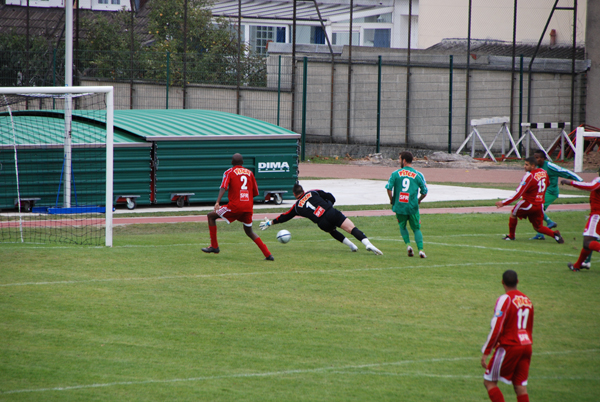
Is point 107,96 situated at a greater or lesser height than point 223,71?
lesser

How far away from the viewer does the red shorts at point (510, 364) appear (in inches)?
212

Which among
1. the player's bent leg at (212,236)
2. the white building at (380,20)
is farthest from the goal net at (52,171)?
the white building at (380,20)

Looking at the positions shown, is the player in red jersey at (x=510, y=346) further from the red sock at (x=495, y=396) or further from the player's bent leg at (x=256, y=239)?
the player's bent leg at (x=256, y=239)

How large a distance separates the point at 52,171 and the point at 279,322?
1123 cm

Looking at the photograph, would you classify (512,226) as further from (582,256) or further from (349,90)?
(349,90)

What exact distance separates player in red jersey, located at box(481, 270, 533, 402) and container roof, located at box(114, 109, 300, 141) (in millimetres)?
14295

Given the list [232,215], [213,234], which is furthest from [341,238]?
[213,234]

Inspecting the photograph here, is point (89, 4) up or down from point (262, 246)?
up

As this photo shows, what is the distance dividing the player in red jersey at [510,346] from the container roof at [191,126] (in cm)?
1430

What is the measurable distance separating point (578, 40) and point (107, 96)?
24.2m

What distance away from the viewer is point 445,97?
29812mm

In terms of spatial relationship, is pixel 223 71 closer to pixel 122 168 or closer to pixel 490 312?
pixel 122 168

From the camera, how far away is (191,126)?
64.6 feet

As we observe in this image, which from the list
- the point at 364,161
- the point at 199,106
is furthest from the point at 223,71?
the point at 364,161
